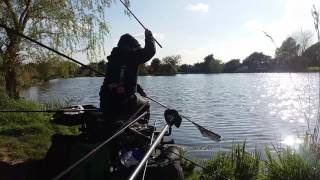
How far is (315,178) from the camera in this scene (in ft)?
17.6

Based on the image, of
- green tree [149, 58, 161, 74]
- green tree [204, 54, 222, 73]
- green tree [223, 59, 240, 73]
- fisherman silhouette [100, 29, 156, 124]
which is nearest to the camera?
fisherman silhouette [100, 29, 156, 124]

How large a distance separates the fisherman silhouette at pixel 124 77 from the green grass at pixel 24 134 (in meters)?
2.13

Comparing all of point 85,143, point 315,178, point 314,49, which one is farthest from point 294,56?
point 85,143

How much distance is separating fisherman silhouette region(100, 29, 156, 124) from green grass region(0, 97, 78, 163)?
2.13m

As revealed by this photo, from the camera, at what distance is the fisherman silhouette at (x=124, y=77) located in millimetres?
6848

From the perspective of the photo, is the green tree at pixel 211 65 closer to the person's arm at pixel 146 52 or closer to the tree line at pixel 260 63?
the tree line at pixel 260 63

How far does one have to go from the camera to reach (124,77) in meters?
6.90

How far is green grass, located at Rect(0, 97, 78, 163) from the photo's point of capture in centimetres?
818

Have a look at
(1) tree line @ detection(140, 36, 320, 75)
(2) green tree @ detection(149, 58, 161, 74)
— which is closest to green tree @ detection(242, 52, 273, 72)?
(1) tree line @ detection(140, 36, 320, 75)

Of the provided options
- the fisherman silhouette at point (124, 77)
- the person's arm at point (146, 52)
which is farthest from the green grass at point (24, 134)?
the person's arm at point (146, 52)

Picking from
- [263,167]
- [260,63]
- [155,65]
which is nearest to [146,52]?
[263,167]

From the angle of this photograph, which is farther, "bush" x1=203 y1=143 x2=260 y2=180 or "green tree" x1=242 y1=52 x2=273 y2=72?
"green tree" x1=242 y1=52 x2=273 y2=72

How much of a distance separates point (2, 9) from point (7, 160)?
967cm

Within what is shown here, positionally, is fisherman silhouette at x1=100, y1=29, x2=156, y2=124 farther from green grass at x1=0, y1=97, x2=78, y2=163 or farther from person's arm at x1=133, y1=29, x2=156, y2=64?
green grass at x1=0, y1=97, x2=78, y2=163
